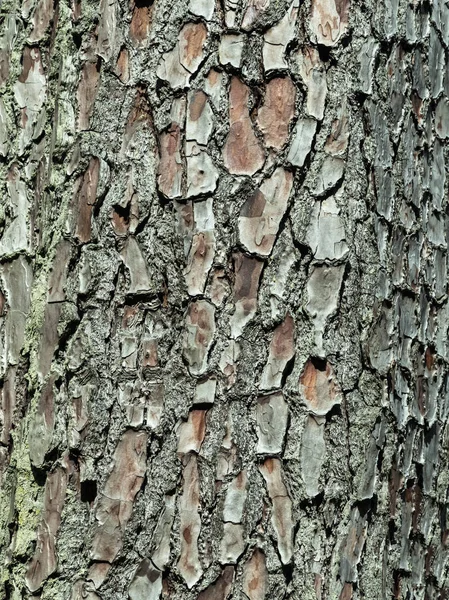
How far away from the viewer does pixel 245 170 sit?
1.62 m

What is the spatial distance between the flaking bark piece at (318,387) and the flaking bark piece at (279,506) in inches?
4.7

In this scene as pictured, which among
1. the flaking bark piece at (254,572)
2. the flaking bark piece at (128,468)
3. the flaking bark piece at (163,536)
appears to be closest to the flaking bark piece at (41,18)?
the flaking bark piece at (128,468)

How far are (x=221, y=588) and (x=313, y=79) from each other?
90 centimetres

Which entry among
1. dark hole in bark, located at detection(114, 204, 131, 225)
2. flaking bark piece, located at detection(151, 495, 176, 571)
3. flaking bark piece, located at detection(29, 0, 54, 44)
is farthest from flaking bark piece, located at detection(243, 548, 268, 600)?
flaking bark piece, located at detection(29, 0, 54, 44)

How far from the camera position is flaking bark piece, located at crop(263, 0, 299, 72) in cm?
163

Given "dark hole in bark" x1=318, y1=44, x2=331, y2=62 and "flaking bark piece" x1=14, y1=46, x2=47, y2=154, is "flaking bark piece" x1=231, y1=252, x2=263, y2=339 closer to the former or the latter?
"dark hole in bark" x1=318, y1=44, x2=331, y2=62

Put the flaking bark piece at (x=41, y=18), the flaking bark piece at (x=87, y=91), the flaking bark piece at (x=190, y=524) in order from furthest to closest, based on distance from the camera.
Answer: the flaking bark piece at (x=41, y=18), the flaking bark piece at (x=87, y=91), the flaking bark piece at (x=190, y=524)

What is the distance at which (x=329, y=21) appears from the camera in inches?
65.2

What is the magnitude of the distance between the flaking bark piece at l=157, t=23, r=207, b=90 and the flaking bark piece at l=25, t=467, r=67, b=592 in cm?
72

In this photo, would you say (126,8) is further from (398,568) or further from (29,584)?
(398,568)

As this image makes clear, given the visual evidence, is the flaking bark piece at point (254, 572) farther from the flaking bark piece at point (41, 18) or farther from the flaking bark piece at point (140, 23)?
the flaking bark piece at point (41, 18)

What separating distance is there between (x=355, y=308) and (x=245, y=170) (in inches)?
12.7

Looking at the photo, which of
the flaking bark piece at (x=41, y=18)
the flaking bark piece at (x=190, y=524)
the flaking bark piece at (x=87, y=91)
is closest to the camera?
the flaking bark piece at (x=190, y=524)

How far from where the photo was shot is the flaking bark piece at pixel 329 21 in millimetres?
1647
